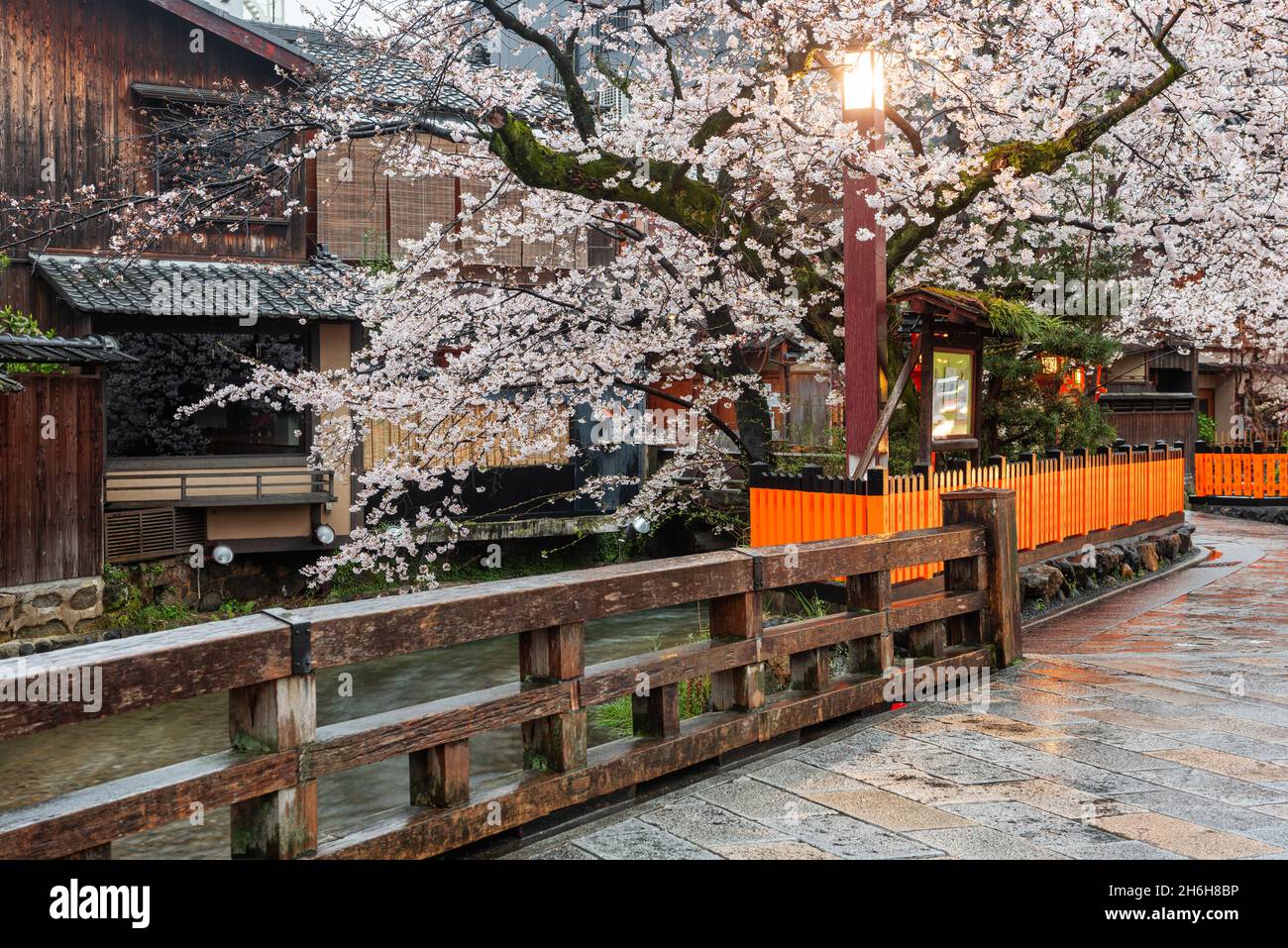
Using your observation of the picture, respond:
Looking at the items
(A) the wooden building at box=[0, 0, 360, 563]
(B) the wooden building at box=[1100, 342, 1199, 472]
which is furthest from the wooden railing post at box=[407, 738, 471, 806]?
(B) the wooden building at box=[1100, 342, 1199, 472]

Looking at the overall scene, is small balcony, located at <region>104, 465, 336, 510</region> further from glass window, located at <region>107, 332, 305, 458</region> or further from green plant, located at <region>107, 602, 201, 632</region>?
green plant, located at <region>107, 602, 201, 632</region>

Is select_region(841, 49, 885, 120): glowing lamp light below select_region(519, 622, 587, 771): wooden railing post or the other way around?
the other way around

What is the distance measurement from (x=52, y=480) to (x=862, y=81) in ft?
38.1

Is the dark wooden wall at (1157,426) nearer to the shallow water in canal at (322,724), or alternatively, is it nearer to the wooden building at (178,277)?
the shallow water in canal at (322,724)

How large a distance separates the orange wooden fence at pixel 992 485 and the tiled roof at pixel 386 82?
188 inches

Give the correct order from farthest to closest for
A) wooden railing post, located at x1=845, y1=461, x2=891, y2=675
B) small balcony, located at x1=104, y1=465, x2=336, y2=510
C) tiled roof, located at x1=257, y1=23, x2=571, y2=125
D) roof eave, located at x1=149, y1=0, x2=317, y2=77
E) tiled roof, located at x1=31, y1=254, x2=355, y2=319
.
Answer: roof eave, located at x1=149, y1=0, x2=317, y2=77 < small balcony, located at x1=104, y1=465, x2=336, y2=510 < tiled roof, located at x1=31, y1=254, x2=355, y2=319 < tiled roof, located at x1=257, y1=23, x2=571, y2=125 < wooden railing post, located at x1=845, y1=461, x2=891, y2=675

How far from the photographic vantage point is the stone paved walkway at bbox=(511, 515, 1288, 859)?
446 cm

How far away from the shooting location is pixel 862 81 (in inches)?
356

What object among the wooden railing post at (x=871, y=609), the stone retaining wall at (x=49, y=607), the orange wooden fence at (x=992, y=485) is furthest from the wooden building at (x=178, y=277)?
the wooden railing post at (x=871, y=609)

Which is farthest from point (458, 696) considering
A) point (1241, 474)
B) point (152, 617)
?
point (1241, 474)

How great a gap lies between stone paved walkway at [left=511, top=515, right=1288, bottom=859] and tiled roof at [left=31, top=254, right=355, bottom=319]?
12.5m

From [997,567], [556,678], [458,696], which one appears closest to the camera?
[458,696]

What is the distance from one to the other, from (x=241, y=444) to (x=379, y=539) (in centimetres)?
471

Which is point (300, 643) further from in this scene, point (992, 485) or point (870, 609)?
point (992, 485)
